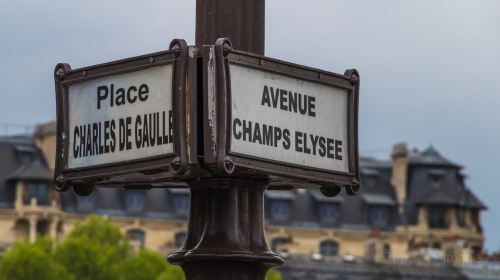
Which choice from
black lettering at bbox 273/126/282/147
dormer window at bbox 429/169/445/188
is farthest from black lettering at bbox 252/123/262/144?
dormer window at bbox 429/169/445/188

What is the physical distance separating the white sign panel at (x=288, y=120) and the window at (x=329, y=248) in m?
164

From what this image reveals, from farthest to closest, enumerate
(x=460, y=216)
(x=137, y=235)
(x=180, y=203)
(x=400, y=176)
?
(x=460, y=216)
(x=400, y=176)
(x=137, y=235)
(x=180, y=203)

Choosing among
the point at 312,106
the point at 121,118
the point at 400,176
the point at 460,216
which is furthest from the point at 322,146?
the point at 460,216

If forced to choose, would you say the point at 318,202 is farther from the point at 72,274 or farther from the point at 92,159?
the point at 92,159

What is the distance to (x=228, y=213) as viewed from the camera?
9.86 m

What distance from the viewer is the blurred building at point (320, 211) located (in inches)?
6363

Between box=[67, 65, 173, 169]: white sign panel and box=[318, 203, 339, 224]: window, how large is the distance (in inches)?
6418

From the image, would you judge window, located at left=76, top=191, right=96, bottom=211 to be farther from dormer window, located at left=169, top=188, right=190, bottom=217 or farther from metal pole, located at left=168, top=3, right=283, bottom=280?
metal pole, located at left=168, top=3, right=283, bottom=280

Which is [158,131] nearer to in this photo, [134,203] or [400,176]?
[134,203]

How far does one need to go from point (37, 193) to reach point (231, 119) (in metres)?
153

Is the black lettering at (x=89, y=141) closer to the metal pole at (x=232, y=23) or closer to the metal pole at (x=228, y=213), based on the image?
the metal pole at (x=228, y=213)

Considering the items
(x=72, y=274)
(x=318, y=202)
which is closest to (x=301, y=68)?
(x=72, y=274)

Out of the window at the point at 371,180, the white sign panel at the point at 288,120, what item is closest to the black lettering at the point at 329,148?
the white sign panel at the point at 288,120

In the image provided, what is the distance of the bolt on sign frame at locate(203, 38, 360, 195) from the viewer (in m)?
9.23
